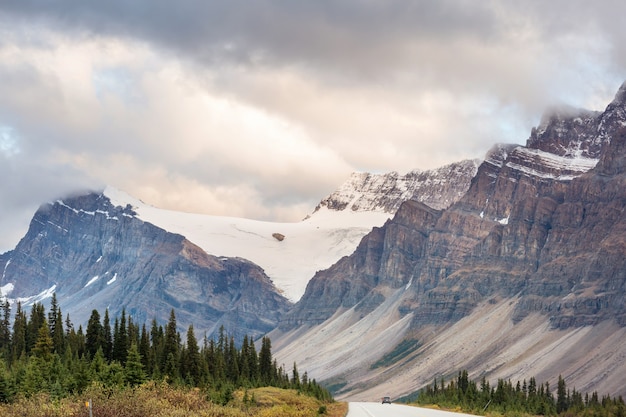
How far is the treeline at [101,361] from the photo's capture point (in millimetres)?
96062

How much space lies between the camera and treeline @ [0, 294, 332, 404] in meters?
96.1

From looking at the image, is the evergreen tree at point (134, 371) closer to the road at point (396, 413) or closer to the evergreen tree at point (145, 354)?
the road at point (396, 413)

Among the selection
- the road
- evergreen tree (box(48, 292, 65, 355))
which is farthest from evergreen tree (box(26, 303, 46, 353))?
the road

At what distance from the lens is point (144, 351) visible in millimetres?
142500

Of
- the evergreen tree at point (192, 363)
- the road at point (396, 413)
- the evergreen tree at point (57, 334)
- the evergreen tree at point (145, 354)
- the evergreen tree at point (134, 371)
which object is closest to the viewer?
the road at point (396, 413)

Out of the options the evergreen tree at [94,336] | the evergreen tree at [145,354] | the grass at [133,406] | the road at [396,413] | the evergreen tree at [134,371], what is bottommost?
the road at [396,413]

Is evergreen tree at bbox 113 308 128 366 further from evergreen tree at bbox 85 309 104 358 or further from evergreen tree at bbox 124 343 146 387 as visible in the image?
evergreen tree at bbox 124 343 146 387

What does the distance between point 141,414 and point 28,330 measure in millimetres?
99110

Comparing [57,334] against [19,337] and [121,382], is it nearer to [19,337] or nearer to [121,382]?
[19,337]

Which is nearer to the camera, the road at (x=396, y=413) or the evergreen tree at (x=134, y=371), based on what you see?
the road at (x=396, y=413)

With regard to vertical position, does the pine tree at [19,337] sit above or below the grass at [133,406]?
above

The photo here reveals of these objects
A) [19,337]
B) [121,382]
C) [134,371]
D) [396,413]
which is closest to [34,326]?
[19,337]

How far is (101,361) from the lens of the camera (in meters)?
108

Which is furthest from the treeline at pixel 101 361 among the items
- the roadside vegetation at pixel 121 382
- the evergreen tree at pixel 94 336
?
the roadside vegetation at pixel 121 382
